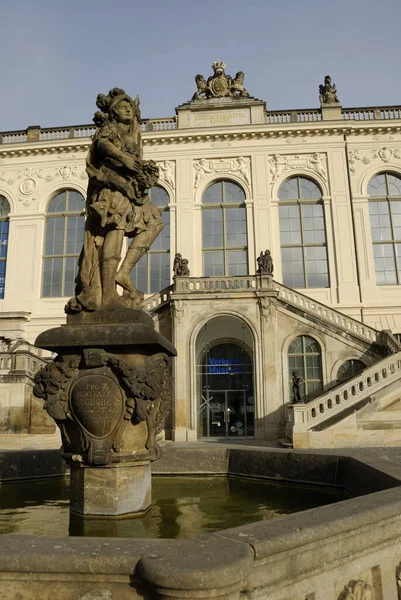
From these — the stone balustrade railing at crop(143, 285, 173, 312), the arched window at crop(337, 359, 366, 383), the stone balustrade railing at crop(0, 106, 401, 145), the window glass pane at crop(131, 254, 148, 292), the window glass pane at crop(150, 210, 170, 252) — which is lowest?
Result: the arched window at crop(337, 359, 366, 383)

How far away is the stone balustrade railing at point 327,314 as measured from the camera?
19969 mm

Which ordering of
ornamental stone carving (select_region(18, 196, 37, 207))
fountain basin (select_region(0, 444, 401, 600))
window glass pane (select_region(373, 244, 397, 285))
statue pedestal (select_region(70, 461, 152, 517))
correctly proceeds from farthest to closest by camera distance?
1. ornamental stone carving (select_region(18, 196, 37, 207))
2. window glass pane (select_region(373, 244, 397, 285))
3. statue pedestal (select_region(70, 461, 152, 517))
4. fountain basin (select_region(0, 444, 401, 600))

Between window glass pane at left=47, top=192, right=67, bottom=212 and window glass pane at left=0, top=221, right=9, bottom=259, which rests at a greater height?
window glass pane at left=47, top=192, right=67, bottom=212

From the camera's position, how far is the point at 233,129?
2577 cm

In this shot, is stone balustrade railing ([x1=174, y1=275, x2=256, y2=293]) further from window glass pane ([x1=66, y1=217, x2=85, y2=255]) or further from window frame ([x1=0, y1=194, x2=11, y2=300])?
window frame ([x1=0, y1=194, x2=11, y2=300])

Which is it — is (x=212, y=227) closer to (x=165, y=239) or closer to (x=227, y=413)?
(x=165, y=239)

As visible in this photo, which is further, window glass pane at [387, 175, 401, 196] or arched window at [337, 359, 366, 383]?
window glass pane at [387, 175, 401, 196]

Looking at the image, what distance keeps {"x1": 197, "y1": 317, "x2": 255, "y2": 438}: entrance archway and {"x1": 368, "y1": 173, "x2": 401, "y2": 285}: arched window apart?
747cm

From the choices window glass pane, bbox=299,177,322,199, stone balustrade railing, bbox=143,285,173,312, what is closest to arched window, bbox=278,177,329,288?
window glass pane, bbox=299,177,322,199

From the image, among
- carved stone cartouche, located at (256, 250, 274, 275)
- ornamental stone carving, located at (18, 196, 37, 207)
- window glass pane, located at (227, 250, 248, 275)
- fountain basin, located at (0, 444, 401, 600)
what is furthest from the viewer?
ornamental stone carving, located at (18, 196, 37, 207)

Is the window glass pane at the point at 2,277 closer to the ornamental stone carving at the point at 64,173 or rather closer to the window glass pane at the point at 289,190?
the ornamental stone carving at the point at 64,173

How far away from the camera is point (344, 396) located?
50.0 ft

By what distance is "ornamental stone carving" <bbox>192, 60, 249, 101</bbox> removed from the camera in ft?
90.8

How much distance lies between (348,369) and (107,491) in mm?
16845
